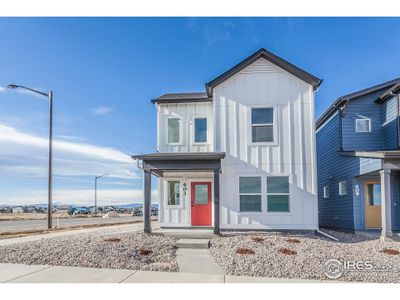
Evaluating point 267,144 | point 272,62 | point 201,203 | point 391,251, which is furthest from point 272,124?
point 391,251

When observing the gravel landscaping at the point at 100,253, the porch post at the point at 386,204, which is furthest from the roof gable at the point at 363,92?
the gravel landscaping at the point at 100,253

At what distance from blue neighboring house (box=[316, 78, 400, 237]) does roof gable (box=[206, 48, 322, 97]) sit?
2316 millimetres

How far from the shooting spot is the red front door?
45.3 feet

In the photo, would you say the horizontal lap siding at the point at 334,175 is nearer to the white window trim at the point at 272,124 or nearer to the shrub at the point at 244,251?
the white window trim at the point at 272,124

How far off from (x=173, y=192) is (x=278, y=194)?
3.97 meters

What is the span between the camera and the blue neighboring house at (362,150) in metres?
13.9

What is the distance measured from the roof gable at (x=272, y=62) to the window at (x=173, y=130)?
6.61 feet

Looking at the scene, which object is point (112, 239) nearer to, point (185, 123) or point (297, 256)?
point (297, 256)

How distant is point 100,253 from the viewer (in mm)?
8500

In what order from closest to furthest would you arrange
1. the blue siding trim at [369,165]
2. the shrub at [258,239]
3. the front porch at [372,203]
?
the shrub at [258,239] < the blue siding trim at [369,165] < the front porch at [372,203]

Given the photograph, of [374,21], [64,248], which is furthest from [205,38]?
[64,248]

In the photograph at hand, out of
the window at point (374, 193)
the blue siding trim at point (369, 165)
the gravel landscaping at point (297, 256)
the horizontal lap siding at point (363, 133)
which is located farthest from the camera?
the horizontal lap siding at point (363, 133)

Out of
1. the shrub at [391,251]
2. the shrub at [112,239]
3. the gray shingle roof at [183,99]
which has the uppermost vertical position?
the gray shingle roof at [183,99]

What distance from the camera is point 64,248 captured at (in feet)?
29.3
